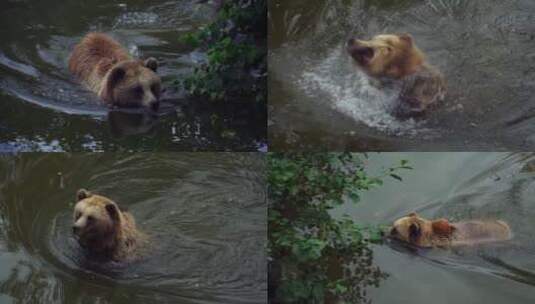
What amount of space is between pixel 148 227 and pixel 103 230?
0.34 m

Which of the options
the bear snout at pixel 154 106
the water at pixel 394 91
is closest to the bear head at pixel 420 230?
the water at pixel 394 91

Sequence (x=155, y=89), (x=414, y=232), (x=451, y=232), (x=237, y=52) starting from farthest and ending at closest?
(x=155, y=89) → (x=237, y=52) → (x=451, y=232) → (x=414, y=232)

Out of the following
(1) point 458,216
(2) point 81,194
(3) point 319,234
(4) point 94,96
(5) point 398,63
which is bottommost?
(3) point 319,234

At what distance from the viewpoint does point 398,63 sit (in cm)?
520

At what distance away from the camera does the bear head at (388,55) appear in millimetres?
5191

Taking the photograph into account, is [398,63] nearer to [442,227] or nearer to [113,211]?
[442,227]

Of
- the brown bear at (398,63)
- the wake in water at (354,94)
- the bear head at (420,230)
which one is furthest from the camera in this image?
the brown bear at (398,63)

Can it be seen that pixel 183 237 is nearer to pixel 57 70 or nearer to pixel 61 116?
pixel 61 116

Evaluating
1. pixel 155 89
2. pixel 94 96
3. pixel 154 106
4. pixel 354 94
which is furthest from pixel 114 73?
pixel 354 94

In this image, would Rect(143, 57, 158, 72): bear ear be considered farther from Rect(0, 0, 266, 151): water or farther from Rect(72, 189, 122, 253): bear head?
Rect(72, 189, 122, 253): bear head

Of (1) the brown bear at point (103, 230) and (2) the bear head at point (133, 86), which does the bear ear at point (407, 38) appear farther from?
(1) the brown bear at point (103, 230)

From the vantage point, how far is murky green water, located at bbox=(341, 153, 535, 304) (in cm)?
448

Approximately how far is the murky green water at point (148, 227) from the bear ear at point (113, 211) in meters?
0.22

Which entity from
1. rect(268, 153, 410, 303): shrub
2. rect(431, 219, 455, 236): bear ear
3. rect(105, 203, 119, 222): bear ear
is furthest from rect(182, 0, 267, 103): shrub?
rect(431, 219, 455, 236): bear ear
